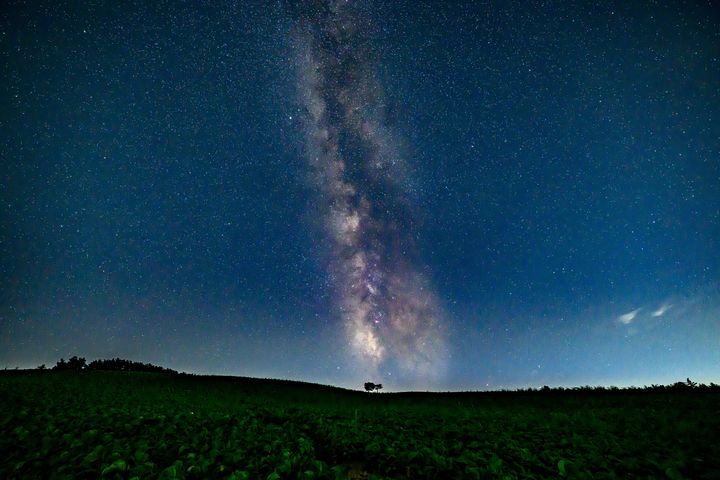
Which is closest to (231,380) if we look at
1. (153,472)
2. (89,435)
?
(89,435)

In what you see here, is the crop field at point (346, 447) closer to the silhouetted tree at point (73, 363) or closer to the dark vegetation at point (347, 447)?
the dark vegetation at point (347, 447)

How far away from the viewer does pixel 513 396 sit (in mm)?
29906

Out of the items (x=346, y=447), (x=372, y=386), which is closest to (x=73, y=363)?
(x=372, y=386)

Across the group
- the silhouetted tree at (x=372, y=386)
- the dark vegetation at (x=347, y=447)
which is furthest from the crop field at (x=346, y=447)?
the silhouetted tree at (x=372, y=386)

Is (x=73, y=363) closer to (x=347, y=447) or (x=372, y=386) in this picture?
(x=372, y=386)

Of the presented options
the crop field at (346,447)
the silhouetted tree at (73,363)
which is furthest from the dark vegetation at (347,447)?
the silhouetted tree at (73,363)

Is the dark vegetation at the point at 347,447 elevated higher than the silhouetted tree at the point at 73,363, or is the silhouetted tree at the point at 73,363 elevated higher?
the silhouetted tree at the point at 73,363

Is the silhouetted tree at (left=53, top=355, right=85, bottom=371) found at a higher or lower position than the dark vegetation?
higher

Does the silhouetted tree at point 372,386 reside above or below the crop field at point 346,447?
above

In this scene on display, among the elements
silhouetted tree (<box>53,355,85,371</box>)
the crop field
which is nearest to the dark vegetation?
the crop field

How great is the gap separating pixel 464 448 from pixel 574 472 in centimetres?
307

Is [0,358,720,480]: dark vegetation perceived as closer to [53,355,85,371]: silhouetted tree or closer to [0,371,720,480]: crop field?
[0,371,720,480]: crop field

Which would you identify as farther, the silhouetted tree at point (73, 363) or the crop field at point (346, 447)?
the silhouetted tree at point (73, 363)

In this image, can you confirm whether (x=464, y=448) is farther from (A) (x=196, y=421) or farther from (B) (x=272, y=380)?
(B) (x=272, y=380)
